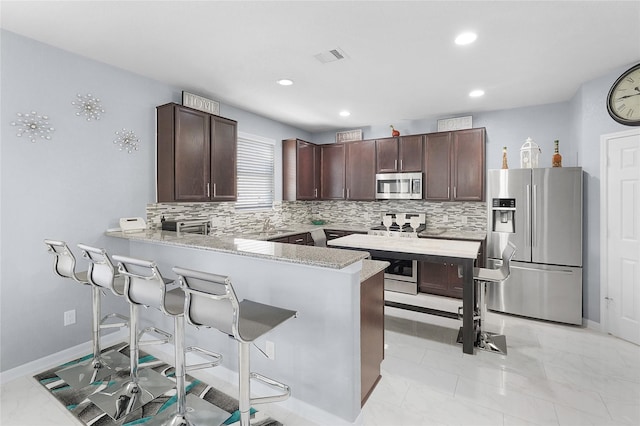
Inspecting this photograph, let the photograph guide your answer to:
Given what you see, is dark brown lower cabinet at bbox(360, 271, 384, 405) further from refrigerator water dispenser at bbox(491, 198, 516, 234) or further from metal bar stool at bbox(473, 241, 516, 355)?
refrigerator water dispenser at bbox(491, 198, 516, 234)

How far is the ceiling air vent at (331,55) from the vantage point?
107 inches

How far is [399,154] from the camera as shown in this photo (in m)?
5.02

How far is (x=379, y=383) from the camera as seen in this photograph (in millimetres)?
2406

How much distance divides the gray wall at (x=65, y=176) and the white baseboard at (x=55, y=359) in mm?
53

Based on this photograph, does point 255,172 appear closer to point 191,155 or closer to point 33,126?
point 191,155

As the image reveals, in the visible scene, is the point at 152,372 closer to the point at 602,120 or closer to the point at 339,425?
the point at 339,425

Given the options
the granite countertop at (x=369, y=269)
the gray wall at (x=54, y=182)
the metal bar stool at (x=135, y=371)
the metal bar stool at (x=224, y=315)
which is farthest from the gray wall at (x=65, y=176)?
the granite countertop at (x=369, y=269)

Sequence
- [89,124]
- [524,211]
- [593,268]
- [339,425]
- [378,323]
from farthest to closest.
→ [524,211]
[593,268]
[89,124]
[378,323]
[339,425]

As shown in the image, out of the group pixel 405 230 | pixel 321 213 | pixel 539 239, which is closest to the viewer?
pixel 539 239

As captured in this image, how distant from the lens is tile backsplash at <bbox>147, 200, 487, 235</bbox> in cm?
382

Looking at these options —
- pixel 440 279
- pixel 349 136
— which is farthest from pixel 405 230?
pixel 349 136

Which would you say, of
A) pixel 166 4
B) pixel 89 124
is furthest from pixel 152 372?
pixel 166 4

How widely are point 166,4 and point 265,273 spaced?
6.22 feet

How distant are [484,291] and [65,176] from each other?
396 centimetres
